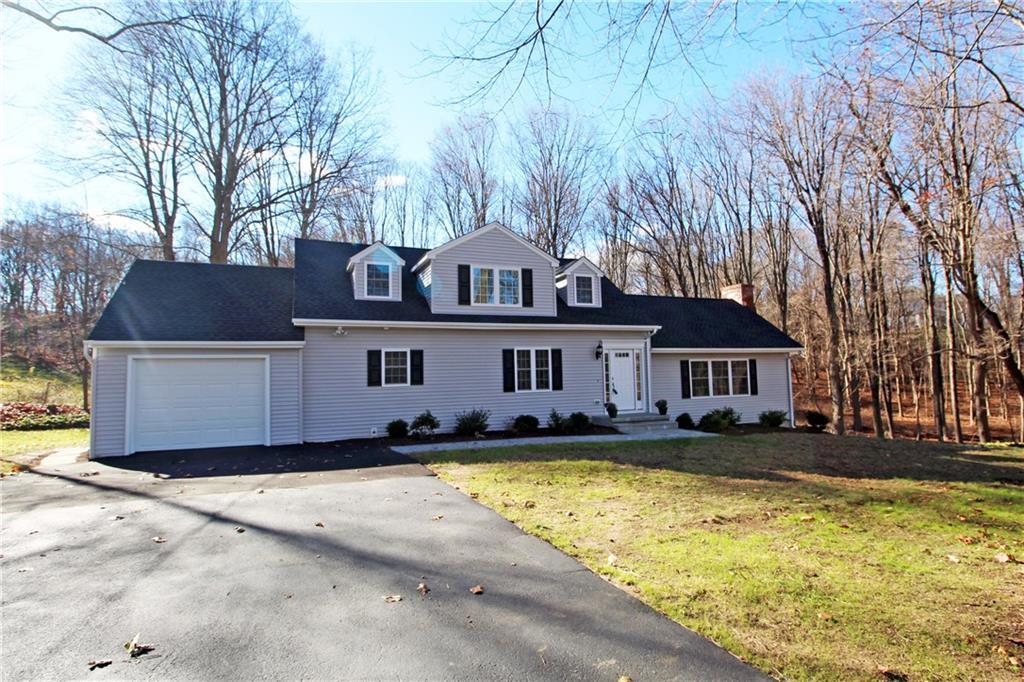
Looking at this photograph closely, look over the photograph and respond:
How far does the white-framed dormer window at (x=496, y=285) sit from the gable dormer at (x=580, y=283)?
2144mm

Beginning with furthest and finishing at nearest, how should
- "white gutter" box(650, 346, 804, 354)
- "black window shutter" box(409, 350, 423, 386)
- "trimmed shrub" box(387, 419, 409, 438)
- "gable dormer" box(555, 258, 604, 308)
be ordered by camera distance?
1. "white gutter" box(650, 346, 804, 354)
2. "gable dormer" box(555, 258, 604, 308)
3. "black window shutter" box(409, 350, 423, 386)
4. "trimmed shrub" box(387, 419, 409, 438)

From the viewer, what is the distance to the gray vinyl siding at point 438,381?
46.0 ft

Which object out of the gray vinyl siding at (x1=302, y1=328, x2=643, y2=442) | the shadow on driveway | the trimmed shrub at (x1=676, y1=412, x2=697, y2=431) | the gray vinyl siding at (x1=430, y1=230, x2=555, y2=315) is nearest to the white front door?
the gray vinyl siding at (x1=302, y1=328, x2=643, y2=442)

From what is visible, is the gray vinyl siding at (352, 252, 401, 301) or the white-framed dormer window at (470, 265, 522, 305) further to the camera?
the white-framed dormer window at (470, 265, 522, 305)

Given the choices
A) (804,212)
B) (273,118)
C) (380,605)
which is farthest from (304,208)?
(380,605)

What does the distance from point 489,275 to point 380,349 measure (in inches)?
167

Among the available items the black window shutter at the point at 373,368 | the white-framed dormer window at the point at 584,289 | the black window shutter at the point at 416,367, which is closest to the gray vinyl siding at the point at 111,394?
the black window shutter at the point at 373,368

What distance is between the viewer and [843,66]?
240 inches

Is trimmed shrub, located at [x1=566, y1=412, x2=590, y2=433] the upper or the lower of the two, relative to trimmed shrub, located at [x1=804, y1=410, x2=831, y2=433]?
upper

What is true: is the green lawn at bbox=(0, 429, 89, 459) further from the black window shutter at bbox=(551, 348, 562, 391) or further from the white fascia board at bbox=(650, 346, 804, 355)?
the white fascia board at bbox=(650, 346, 804, 355)

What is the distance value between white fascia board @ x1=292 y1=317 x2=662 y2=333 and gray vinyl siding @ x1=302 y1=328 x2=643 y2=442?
0.84 ft

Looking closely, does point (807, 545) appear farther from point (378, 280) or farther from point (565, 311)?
point (378, 280)

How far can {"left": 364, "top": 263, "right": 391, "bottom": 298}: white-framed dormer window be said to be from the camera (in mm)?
15484

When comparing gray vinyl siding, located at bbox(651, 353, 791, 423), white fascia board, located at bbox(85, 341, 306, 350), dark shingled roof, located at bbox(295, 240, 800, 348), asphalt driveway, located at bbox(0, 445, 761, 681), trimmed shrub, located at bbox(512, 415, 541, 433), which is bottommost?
asphalt driveway, located at bbox(0, 445, 761, 681)
